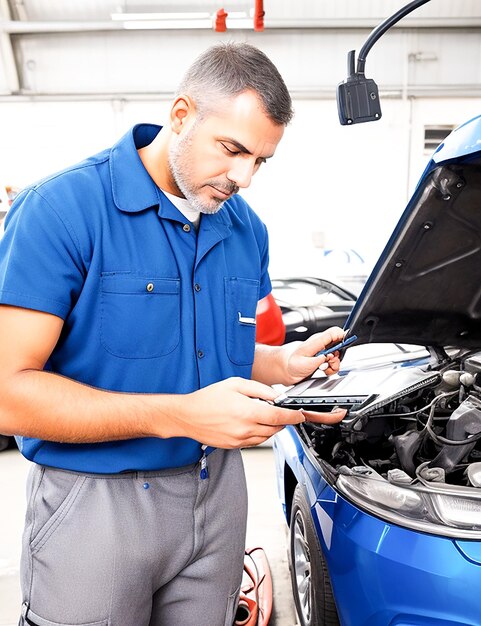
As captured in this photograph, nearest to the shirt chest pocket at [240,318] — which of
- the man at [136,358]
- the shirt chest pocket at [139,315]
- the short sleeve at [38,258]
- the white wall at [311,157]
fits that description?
the man at [136,358]

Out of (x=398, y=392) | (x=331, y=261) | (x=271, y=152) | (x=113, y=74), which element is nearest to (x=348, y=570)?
(x=398, y=392)

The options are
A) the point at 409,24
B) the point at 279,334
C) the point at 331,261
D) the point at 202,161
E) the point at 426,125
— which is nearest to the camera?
the point at 202,161

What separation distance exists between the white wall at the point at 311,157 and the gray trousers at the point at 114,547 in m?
6.35

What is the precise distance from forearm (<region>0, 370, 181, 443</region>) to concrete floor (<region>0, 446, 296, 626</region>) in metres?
1.43

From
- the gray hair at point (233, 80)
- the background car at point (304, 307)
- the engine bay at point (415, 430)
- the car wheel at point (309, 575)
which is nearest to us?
the gray hair at point (233, 80)

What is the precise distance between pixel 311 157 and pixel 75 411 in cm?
719

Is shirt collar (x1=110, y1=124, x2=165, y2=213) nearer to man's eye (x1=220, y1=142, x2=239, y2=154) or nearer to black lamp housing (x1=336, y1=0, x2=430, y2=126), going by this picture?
man's eye (x1=220, y1=142, x2=239, y2=154)

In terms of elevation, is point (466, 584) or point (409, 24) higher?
point (409, 24)

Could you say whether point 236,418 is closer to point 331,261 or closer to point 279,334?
point 279,334

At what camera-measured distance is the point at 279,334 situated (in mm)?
3213

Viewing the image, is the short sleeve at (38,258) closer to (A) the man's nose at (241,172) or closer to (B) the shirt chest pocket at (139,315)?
(B) the shirt chest pocket at (139,315)

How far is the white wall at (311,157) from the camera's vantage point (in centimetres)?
747

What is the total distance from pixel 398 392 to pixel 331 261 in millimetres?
4319

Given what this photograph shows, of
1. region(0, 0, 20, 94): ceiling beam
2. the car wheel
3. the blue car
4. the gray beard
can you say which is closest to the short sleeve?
the gray beard
